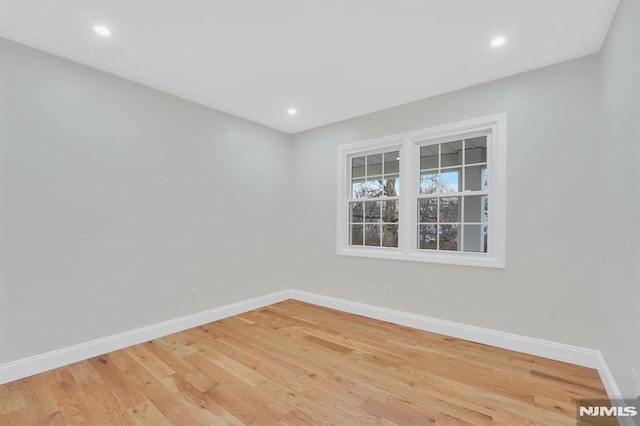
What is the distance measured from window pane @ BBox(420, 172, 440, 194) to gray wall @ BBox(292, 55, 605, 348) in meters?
0.60

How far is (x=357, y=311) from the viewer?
382 cm

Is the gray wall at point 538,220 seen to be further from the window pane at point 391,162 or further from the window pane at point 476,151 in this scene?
the window pane at point 391,162

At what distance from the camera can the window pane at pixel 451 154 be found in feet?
10.7

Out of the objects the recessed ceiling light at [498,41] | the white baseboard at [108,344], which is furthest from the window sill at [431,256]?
the recessed ceiling light at [498,41]

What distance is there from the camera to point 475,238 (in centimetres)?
317

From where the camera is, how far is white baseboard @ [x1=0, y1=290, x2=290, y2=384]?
7.38ft

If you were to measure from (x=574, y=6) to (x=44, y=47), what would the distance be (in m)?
4.01

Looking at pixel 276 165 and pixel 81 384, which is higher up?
pixel 276 165

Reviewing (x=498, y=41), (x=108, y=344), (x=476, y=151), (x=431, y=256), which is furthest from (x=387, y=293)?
(x=108, y=344)

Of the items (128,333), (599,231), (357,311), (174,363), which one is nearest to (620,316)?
(599,231)

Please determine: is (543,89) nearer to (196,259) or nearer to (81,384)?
(196,259)

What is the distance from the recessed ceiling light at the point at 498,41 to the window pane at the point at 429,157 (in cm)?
124

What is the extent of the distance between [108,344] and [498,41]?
434 cm

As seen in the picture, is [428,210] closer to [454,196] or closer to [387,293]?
[454,196]
